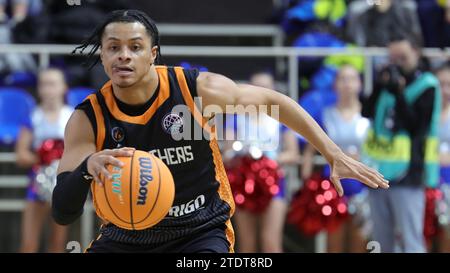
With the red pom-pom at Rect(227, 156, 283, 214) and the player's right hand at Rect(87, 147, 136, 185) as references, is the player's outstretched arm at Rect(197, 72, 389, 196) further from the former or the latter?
the red pom-pom at Rect(227, 156, 283, 214)

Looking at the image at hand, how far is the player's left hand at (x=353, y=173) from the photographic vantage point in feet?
17.0

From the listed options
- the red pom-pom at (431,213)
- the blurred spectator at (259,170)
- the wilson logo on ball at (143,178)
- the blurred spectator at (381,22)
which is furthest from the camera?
the blurred spectator at (381,22)

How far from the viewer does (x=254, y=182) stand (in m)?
8.55

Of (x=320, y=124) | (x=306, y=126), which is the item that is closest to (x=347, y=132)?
(x=320, y=124)

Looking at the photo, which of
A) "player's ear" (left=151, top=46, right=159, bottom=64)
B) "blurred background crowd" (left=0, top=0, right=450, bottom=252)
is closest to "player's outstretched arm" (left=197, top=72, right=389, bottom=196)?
"player's ear" (left=151, top=46, right=159, bottom=64)

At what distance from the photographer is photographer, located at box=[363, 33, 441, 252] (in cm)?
830

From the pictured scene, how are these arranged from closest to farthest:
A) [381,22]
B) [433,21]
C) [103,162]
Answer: [103,162]
[381,22]
[433,21]

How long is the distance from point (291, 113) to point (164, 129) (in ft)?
2.29

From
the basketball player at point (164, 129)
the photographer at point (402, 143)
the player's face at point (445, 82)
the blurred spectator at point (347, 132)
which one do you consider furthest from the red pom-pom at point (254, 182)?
the basketball player at point (164, 129)

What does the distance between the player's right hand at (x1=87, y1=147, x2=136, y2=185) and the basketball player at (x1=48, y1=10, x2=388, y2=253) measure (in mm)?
460

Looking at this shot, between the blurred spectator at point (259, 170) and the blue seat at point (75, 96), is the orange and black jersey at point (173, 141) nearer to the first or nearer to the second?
the blurred spectator at point (259, 170)

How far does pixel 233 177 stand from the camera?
8633 millimetres

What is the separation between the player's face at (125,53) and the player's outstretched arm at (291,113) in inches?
14.6

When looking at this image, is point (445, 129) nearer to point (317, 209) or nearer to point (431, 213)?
point (431, 213)
